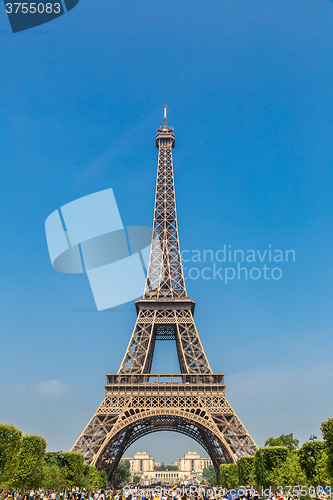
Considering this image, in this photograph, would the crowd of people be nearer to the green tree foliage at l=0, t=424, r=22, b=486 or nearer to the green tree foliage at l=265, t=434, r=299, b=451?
the green tree foliage at l=0, t=424, r=22, b=486

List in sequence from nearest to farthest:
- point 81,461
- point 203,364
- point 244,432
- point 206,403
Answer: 1. point 81,461
2. point 244,432
3. point 206,403
4. point 203,364

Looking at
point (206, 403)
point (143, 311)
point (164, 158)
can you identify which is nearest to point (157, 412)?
point (206, 403)

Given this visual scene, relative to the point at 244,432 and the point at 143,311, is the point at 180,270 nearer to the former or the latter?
the point at 143,311

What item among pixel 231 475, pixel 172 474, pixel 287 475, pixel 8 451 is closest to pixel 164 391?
pixel 231 475

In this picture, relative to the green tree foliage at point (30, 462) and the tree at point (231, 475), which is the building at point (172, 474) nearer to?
the tree at point (231, 475)

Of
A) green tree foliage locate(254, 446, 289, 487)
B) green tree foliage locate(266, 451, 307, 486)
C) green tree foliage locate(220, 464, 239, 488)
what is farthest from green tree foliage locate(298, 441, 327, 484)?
green tree foliage locate(220, 464, 239, 488)
